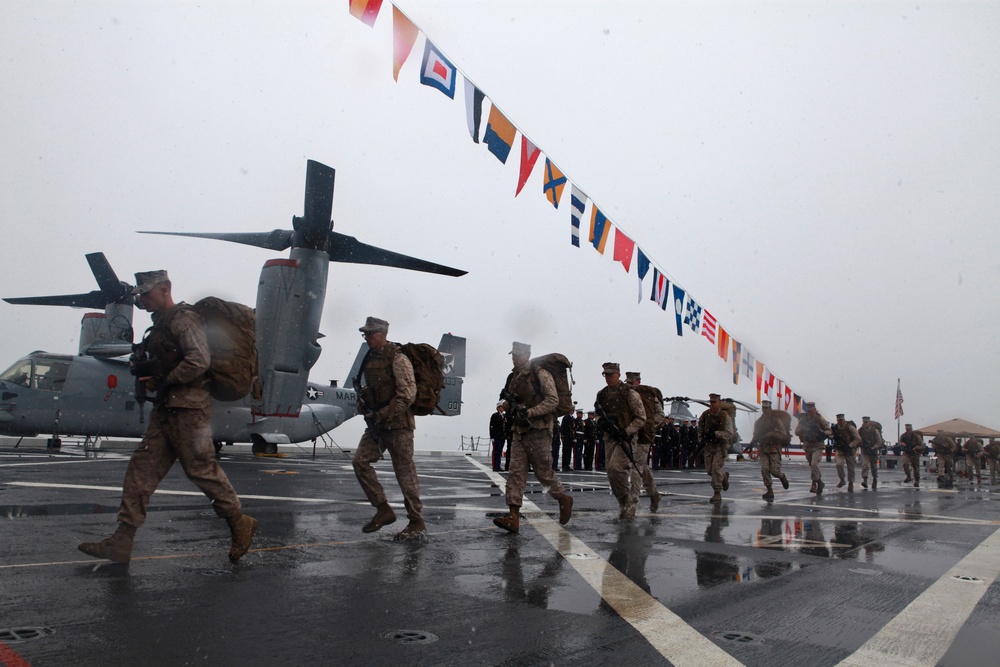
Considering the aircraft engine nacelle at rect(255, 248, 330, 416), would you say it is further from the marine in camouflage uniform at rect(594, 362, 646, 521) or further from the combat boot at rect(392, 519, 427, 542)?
the combat boot at rect(392, 519, 427, 542)

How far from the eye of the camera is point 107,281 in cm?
2394

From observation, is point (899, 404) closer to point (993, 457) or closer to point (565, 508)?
point (993, 457)

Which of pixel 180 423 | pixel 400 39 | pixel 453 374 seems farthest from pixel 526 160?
pixel 453 374

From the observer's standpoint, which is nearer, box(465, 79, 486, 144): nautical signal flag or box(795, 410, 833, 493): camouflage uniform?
box(465, 79, 486, 144): nautical signal flag

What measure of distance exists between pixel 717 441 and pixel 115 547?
9.22 metres

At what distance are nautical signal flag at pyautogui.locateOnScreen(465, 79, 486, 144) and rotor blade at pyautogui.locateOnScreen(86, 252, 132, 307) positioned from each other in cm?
1707

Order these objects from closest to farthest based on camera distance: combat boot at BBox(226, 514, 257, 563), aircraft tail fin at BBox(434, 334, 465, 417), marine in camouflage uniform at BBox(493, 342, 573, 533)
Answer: combat boot at BBox(226, 514, 257, 563) → marine in camouflage uniform at BBox(493, 342, 573, 533) → aircraft tail fin at BBox(434, 334, 465, 417)

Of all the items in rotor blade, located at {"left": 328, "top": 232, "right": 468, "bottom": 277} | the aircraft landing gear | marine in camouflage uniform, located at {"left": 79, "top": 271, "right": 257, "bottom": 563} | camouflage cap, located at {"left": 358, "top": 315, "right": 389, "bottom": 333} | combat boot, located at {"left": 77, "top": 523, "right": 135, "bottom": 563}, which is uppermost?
rotor blade, located at {"left": 328, "top": 232, "right": 468, "bottom": 277}

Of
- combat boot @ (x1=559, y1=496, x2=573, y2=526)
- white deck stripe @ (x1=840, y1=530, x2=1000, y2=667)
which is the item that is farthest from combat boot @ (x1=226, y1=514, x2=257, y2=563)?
white deck stripe @ (x1=840, y1=530, x2=1000, y2=667)

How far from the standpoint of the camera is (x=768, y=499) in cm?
1213

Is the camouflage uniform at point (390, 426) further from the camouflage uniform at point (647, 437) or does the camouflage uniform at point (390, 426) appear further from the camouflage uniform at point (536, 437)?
the camouflage uniform at point (647, 437)

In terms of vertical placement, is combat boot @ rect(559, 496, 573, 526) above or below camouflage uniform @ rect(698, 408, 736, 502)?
below

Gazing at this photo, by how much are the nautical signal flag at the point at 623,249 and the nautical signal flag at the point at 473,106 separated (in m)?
4.95

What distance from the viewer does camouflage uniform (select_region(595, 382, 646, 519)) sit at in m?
8.43
